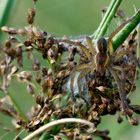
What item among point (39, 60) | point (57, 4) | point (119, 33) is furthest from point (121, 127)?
point (57, 4)

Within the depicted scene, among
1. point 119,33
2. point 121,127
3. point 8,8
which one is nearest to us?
point 119,33

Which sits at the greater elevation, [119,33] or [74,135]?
[119,33]

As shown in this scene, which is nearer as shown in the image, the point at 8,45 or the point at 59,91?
the point at 59,91

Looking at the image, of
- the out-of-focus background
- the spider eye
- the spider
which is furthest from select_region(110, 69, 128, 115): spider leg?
the out-of-focus background

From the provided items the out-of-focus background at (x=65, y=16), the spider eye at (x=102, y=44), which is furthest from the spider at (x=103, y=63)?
the out-of-focus background at (x=65, y=16)

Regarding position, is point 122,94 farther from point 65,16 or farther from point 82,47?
point 65,16

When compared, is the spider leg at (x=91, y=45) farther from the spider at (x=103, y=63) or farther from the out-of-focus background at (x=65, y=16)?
the out-of-focus background at (x=65, y=16)

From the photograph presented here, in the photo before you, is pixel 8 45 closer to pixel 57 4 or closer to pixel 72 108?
pixel 72 108
